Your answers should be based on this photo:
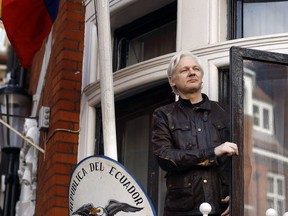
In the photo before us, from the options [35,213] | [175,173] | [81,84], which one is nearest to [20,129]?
[35,213]

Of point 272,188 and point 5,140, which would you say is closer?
point 272,188

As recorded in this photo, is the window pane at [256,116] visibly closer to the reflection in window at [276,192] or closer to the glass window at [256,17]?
the reflection in window at [276,192]

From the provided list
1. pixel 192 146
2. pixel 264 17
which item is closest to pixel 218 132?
pixel 192 146

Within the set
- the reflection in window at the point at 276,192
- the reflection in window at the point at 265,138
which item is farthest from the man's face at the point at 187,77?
the reflection in window at the point at 276,192

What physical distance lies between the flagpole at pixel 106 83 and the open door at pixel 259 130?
2.78 feet

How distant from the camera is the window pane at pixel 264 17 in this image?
675 cm

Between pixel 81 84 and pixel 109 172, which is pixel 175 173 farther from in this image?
pixel 81 84

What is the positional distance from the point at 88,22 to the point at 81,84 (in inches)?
21.7

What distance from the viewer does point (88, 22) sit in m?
8.08

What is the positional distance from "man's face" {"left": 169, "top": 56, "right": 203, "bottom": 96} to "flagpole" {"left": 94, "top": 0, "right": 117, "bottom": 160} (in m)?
0.45

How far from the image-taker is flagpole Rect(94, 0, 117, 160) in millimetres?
5996

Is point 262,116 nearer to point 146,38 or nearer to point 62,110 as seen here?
point 146,38

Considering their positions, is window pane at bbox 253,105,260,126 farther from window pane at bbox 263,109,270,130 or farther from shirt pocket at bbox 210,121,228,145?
shirt pocket at bbox 210,121,228,145

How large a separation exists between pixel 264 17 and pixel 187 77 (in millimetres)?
1132
